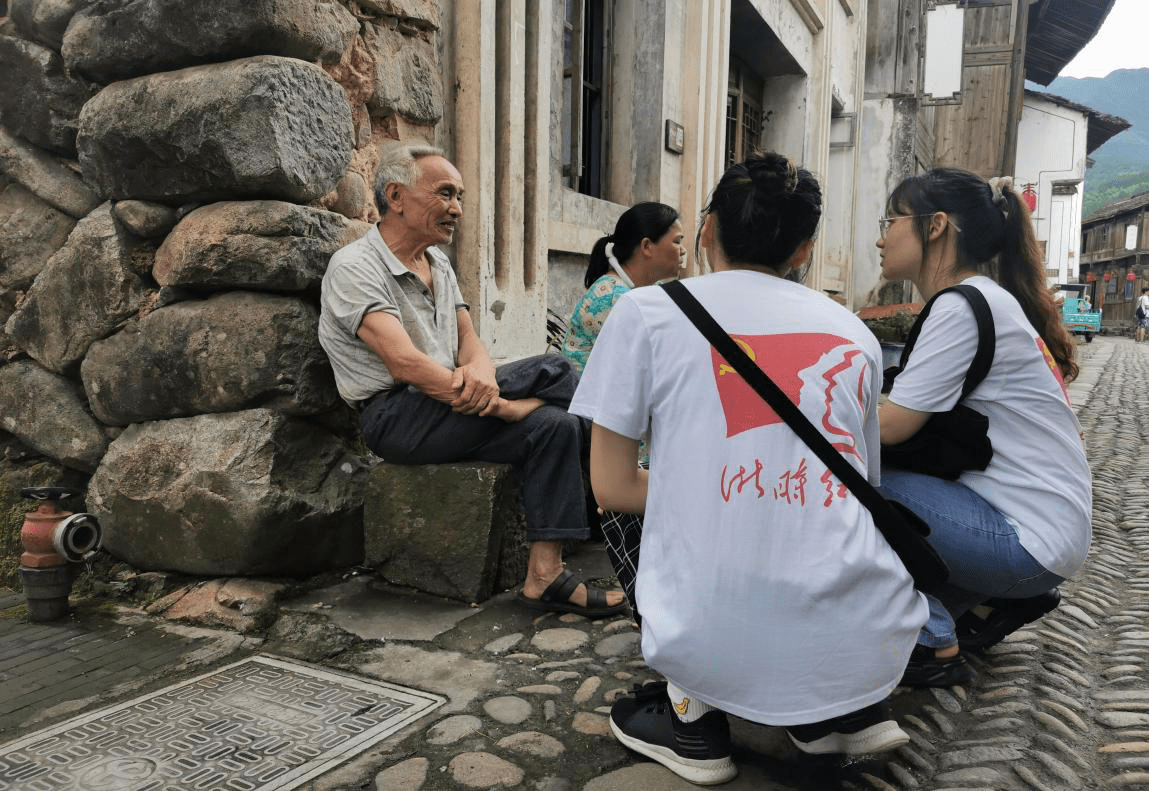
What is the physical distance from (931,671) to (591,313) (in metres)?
1.78

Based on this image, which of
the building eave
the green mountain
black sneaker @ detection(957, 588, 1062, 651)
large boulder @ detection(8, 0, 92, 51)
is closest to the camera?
black sneaker @ detection(957, 588, 1062, 651)

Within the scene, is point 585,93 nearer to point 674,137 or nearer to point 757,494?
point 674,137

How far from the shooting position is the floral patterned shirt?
3.37 meters

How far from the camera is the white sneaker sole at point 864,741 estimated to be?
1.74m

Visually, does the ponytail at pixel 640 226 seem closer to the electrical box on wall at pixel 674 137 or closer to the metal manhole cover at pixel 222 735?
the metal manhole cover at pixel 222 735

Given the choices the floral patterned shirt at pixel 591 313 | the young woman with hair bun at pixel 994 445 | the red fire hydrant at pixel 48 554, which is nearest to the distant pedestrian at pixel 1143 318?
the floral patterned shirt at pixel 591 313

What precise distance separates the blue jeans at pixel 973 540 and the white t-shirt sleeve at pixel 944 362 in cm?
23

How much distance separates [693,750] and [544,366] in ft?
4.85

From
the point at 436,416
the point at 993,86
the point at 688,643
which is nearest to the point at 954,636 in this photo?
the point at 688,643

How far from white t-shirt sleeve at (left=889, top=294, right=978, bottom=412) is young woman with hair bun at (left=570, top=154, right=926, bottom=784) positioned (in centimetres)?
36

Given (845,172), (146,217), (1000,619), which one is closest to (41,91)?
(146,217)

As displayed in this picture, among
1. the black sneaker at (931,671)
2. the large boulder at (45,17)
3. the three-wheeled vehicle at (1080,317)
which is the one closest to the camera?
the black sneaker at (931,671)

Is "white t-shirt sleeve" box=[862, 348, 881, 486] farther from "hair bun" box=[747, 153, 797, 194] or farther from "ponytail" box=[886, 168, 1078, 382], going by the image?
"ponytail" box=[886, 168, 1078, 382]

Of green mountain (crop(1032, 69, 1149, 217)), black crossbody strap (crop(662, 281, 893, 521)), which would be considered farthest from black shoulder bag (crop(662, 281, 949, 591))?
green mountain (crop(1032, 69, 1149, 217))
